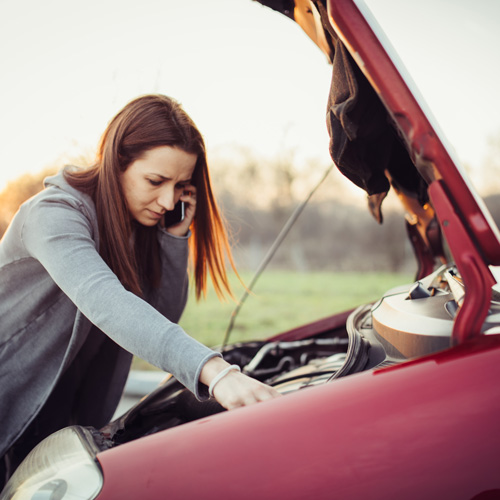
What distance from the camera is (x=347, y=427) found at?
81 cm

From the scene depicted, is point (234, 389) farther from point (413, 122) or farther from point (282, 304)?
point (282, 304)

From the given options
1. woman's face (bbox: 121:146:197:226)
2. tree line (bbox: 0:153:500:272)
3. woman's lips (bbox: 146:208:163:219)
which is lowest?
tree line (bbox: 0:153:500:272)

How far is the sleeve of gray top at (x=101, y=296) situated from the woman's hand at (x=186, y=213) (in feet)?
1.68

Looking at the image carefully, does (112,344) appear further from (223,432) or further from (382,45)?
(382,45)

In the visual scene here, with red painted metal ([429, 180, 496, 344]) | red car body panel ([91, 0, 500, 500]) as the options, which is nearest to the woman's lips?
red car body panel ([91, 0, 500, 500])

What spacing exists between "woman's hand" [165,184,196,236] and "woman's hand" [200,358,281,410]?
0.94 metres

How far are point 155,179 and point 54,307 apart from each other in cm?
54

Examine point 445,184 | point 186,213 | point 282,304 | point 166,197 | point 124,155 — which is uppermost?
point 124,155

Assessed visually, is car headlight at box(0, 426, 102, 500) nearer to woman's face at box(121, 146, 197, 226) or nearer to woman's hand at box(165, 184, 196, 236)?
woman's face at box(121, 146, 197, 226)

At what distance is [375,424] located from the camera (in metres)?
0.81

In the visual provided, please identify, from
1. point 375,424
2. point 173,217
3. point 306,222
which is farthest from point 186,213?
point 306,222

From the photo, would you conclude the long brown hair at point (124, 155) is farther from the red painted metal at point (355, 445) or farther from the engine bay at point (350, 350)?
the red painted metal at point (355, 445)

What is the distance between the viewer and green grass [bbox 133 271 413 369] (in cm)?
729

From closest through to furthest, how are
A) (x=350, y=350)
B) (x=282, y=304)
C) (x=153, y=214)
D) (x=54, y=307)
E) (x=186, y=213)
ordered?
(x=350, y=350), (x=54, y=307), (x=153, y=214), (x=186, y=213), (x=282, y=304)
